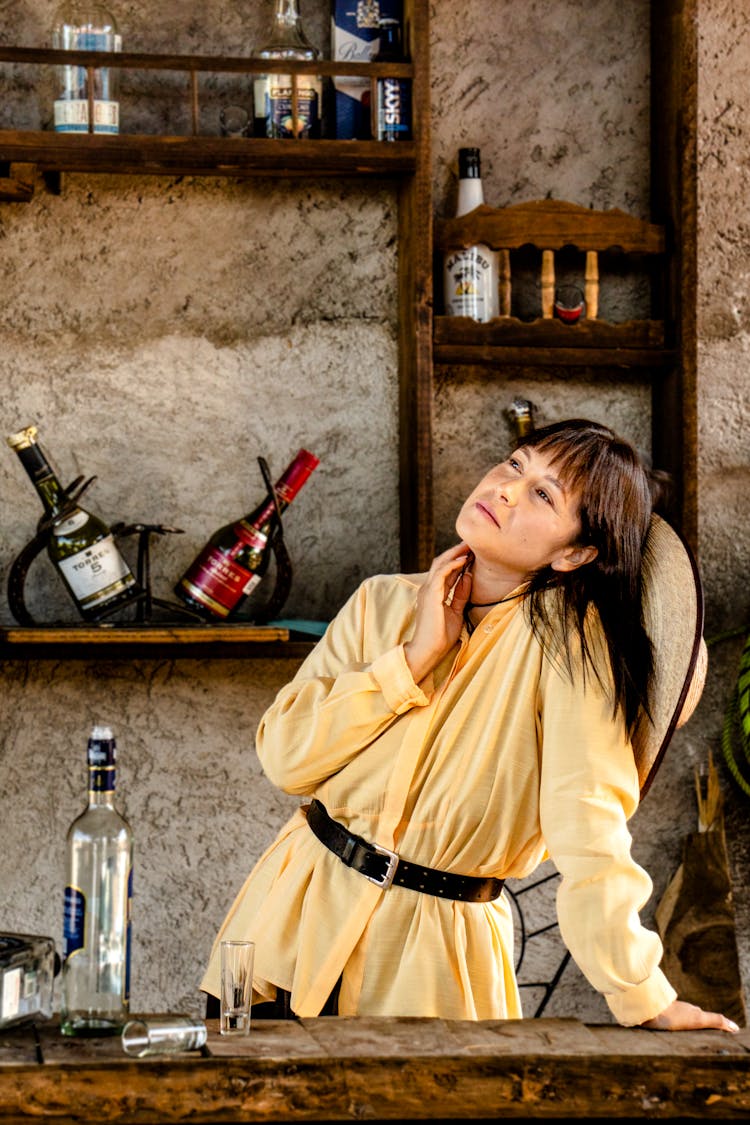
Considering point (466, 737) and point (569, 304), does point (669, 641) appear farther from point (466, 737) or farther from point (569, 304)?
point (569, 304)

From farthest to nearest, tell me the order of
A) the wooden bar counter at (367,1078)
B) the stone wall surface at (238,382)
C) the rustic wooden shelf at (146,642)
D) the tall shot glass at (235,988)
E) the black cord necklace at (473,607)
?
1. the stone wall surface at (238,382)
2. the rustic wooden shelf at (146,642)
3. the black cord necklace at (473,607)
4. the tall shot glass at (235,988)
5. the wooden bar counter at (367,1078)

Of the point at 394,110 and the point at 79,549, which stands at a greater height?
the point at 394,110

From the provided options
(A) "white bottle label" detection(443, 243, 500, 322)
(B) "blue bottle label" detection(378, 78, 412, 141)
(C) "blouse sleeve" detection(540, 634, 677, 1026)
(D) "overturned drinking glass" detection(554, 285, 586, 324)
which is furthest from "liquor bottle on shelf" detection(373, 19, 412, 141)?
(C) "blouse sleeve" detection(540, 634, 677, 1026)

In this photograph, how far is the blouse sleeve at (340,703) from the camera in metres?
1.63

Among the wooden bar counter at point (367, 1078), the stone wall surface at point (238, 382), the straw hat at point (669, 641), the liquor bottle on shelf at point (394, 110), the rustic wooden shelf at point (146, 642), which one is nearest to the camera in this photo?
the wooden bar counter at point (367, 1078)

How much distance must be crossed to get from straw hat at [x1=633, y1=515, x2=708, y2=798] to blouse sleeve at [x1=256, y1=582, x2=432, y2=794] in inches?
10.8

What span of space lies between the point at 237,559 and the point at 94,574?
0.26 metres

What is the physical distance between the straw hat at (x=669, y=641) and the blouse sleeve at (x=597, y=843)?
4 centimetres

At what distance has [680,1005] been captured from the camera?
4.64ft

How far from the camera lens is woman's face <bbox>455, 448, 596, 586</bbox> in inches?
64.9

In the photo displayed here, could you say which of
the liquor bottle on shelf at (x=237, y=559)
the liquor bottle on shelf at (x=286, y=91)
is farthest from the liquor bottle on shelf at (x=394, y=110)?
the liquor bottle on shelf at (x=237, y=559)

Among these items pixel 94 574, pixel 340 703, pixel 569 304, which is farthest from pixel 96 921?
pixel 569 304

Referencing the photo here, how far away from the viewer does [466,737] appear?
5.39 feet

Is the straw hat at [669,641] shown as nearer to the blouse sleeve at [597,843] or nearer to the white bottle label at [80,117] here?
the blouse sleeve at [597,843]
